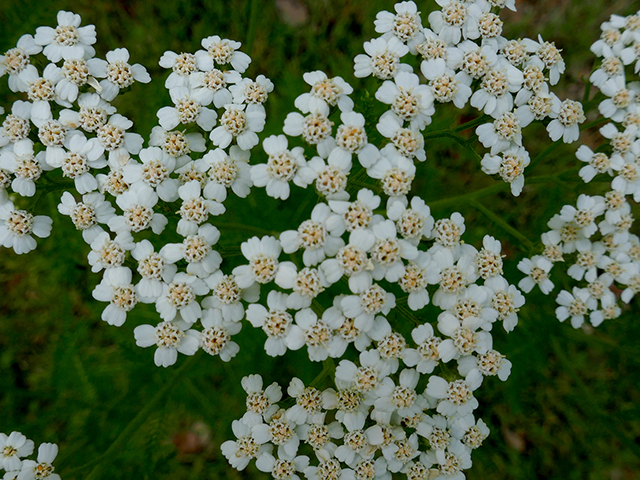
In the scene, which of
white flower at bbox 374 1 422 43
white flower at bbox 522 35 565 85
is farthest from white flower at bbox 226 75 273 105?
white flower at bbox 522 35 565 85

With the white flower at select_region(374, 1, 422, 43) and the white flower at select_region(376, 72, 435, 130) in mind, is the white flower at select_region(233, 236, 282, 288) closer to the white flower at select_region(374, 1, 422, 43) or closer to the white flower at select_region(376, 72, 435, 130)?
the white flower at select_region(376, 72, 435, 130)

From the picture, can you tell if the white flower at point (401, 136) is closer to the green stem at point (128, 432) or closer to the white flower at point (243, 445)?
the white flower at point (243, 445)

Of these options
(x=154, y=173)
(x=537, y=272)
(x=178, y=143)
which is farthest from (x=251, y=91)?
(x=537, y=272)

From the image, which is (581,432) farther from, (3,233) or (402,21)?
(3,233)

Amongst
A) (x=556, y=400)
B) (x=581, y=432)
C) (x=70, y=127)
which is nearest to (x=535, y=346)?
(x=556, y=400)

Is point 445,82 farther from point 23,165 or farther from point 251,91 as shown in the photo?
point 23,165

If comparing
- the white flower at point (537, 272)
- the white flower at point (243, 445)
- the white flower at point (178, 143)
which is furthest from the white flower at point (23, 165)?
the white flower at point (537, 272)
